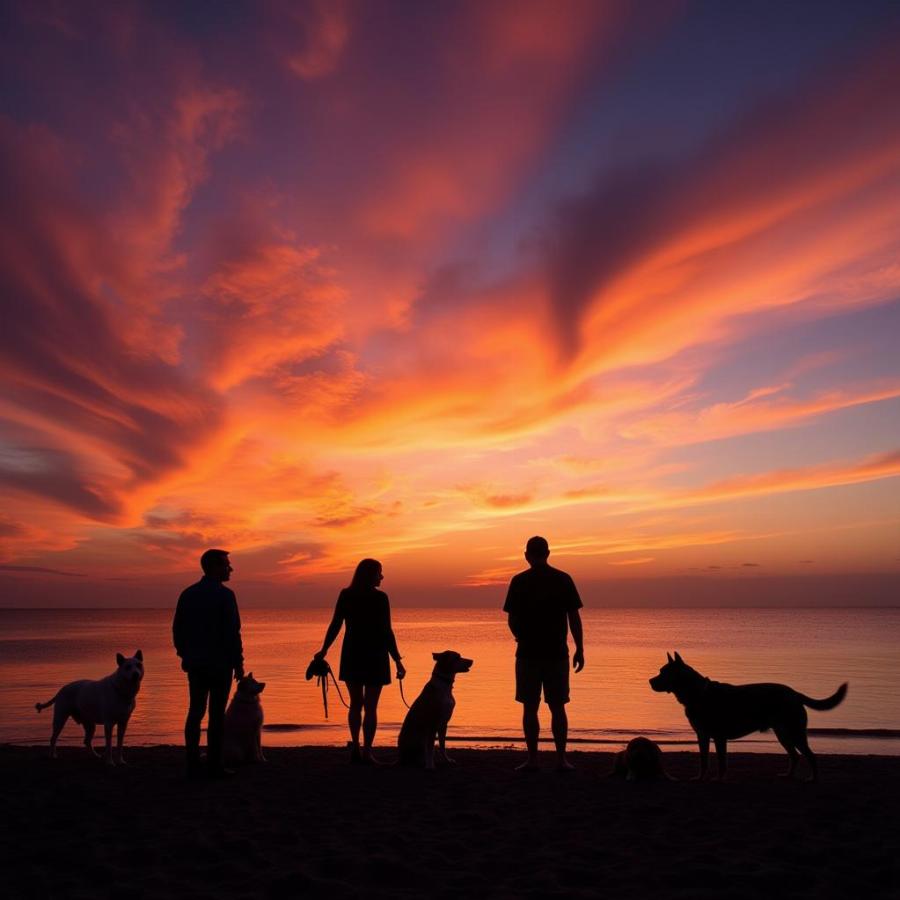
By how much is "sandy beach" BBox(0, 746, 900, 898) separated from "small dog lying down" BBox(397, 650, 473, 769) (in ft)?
0.97

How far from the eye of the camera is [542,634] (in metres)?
7.80

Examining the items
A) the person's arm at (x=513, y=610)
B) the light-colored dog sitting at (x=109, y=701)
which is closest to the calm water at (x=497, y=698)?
the light-colored dog sitting at (x=109, y=701)

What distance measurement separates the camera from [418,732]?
8141mm

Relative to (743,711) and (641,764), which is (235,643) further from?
(743,711)

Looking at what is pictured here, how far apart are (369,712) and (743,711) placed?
4054 mm

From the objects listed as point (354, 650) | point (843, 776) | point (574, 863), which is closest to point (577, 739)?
point (843, 776)

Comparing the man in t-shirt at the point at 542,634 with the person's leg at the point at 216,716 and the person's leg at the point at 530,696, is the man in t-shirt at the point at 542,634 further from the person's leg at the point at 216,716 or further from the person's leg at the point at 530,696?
the person's leg at the point at 216,716

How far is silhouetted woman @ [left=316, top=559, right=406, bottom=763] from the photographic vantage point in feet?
26.6

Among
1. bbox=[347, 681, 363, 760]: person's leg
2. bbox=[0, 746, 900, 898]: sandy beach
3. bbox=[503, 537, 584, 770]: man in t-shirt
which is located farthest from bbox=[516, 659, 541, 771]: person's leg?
bbox=[347, 681, 363, 760]: person's leg

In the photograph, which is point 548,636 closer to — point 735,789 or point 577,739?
point 735,789

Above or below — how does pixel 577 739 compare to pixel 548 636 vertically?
below

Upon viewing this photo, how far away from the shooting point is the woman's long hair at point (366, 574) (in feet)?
27.1

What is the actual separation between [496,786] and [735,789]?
7.60 feet

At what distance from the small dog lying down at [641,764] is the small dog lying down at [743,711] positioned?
1.64 feet
